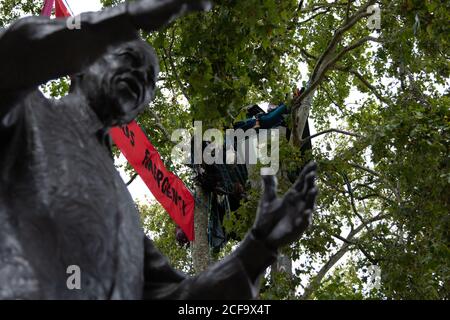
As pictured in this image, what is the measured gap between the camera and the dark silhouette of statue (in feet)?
6.27

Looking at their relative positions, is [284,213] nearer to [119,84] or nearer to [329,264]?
[119,84]

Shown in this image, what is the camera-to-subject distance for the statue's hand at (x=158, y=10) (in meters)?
1.87

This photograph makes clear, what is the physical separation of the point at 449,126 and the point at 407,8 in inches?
59.4

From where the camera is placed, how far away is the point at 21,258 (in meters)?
1.90

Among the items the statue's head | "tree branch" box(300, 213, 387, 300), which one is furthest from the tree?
the statue's head

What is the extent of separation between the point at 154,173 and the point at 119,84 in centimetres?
714

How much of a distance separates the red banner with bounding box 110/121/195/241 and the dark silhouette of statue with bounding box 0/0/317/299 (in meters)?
6.09

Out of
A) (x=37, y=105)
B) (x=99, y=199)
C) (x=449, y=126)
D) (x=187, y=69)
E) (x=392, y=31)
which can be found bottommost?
(x=99, y=199)

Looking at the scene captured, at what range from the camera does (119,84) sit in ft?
7.41

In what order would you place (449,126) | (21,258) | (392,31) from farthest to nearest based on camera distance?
(392,31) < (449,126) < (21,258)

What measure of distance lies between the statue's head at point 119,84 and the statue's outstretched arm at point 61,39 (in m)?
0.30

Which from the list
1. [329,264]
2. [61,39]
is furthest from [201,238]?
[61,39]

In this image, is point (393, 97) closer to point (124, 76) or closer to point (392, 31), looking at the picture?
point (392, 31)

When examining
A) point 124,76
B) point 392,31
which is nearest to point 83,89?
point 124,76
